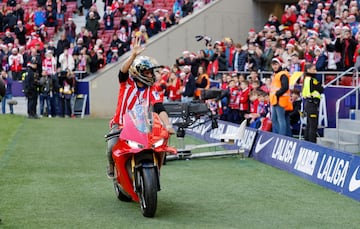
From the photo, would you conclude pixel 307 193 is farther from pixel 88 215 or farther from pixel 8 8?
pixel 8 8

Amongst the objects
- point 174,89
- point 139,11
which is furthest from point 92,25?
point 174,89

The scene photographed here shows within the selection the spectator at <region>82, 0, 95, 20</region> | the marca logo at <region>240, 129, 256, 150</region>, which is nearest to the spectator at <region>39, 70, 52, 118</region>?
the spectator at <region>82, 0, 95, 20</region>

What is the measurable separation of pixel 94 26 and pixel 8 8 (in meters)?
4.92

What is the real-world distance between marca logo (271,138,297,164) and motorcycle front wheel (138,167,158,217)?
446 centimetres

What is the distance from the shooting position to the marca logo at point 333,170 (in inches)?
419

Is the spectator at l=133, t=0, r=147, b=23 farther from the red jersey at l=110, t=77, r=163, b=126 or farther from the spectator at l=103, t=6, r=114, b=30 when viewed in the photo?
the red jersey at l=110, t=77, r=163, b=126

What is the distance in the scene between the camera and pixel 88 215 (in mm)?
9047

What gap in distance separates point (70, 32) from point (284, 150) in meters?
21.2

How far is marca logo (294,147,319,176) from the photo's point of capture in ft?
38.8

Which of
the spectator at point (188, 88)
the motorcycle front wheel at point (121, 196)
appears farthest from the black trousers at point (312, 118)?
the spectator at point (188, 88)

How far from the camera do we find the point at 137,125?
9.05 m

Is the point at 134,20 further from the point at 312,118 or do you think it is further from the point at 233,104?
the point at 312,118

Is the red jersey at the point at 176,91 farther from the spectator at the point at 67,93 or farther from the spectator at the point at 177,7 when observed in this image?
the spectator at the point at 177,7

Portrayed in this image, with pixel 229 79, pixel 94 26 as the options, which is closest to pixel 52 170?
pixel 229 79
